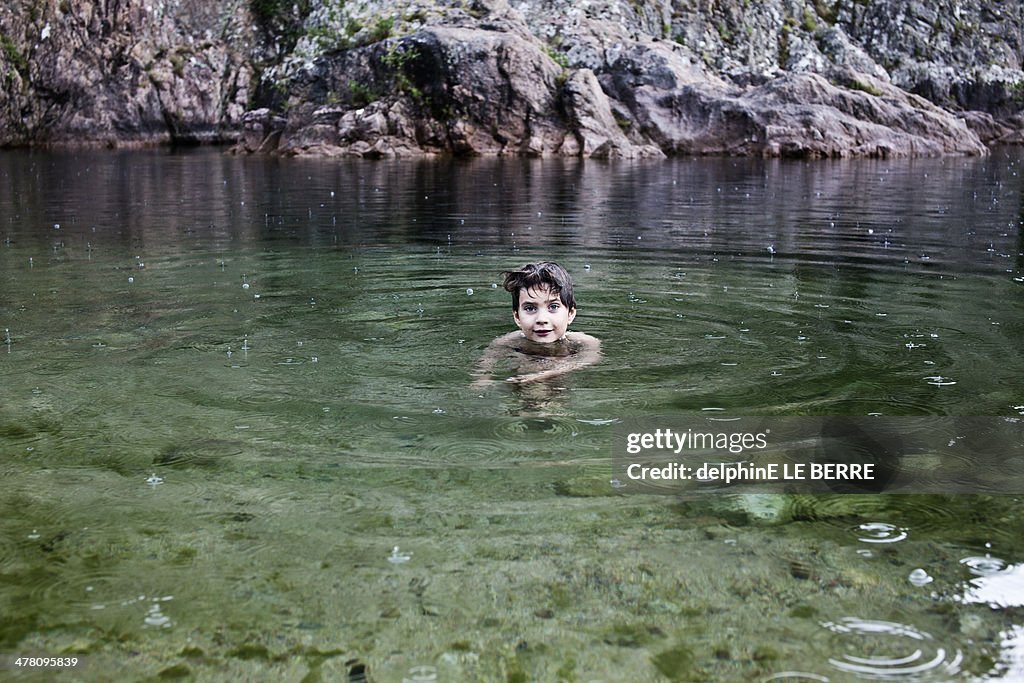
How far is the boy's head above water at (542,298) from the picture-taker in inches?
282

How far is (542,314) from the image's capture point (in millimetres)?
7219

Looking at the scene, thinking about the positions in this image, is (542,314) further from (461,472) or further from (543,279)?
(461,472)

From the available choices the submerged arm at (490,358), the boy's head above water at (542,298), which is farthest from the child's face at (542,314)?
the submerged arm at (490,358)

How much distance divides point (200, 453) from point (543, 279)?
9.19 feet

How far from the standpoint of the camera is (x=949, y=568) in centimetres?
391

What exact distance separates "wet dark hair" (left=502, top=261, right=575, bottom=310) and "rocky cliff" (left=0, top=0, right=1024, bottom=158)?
30.5m

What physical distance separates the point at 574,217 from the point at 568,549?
43.6ft

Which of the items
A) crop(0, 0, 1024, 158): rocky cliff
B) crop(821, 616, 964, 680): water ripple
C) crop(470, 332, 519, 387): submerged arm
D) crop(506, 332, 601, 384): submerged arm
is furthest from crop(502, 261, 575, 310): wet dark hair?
crop(0, 0, 1024, 158): rocky cliff

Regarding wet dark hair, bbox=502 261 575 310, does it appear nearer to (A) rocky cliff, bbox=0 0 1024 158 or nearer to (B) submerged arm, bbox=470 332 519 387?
(B) submerged arm, bbox=470 332 519 387

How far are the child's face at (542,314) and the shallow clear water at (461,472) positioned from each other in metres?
0.43

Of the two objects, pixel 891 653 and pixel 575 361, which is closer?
pixel 891 653

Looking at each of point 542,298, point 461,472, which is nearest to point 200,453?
point 461,472

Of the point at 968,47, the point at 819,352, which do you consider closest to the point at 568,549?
the point at 819,352

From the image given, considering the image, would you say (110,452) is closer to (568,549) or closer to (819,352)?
(568,549)
